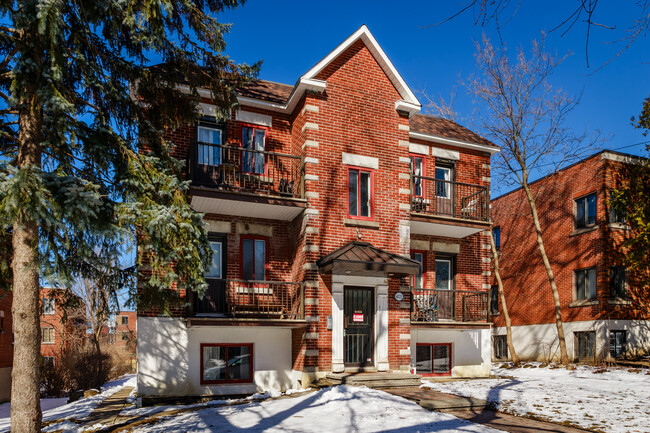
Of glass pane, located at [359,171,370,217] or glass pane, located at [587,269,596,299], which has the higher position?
glass pane, located at [359,171,370,217]

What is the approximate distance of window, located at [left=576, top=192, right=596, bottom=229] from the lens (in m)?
20.7

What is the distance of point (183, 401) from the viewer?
1274 cm

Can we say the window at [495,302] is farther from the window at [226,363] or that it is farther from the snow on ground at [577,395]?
the window at [226,363]

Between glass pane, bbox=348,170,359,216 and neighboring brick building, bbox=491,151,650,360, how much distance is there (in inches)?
446

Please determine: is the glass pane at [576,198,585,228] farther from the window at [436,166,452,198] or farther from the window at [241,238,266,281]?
the window at [241,238,266,281]

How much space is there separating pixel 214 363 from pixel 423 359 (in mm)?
6793

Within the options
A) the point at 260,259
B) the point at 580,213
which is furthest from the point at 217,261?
the point at 580,213

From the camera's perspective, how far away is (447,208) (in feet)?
56.8

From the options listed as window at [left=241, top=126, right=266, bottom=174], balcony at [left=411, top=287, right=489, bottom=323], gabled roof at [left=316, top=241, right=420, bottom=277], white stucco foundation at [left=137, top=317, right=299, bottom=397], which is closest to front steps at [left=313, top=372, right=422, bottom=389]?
white stucco foundation at [left=137, top=317, right=299, bottom=397]

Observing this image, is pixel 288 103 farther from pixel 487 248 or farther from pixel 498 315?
pixel 498 315

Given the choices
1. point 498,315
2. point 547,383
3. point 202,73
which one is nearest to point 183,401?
point 202,73

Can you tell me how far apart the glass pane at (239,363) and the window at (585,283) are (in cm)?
1433

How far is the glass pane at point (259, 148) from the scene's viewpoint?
14.8 metres

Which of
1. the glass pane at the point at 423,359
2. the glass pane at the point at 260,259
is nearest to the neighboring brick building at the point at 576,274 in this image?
the glass pane at the point at 423,359
